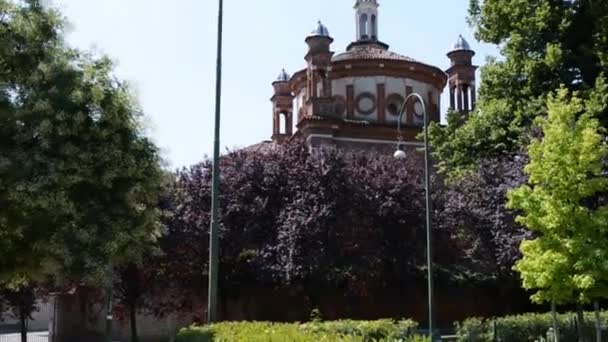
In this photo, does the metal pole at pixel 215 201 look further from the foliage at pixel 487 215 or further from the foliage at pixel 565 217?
the foliage at pixel 487 215

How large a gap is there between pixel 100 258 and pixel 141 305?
15266 millimetres

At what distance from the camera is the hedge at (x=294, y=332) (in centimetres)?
951

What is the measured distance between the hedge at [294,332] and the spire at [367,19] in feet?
102

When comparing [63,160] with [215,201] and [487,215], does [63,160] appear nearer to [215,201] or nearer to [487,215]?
[215,201]

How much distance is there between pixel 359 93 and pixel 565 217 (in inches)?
933

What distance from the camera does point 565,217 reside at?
63.2 ft

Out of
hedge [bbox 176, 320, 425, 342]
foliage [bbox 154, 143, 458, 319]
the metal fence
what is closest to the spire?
foliage [bbox 154, 143, 458, 319]

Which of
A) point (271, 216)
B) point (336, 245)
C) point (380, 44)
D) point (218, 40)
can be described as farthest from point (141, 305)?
point (380, 44)

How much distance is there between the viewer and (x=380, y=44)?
4778cm

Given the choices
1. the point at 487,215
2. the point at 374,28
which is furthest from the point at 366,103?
the point at 487,215

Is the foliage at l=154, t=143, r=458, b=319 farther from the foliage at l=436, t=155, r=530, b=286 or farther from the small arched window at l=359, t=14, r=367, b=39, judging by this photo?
the small arched window at l=359, t=14, r=367, b=39

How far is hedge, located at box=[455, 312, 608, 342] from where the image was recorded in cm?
2238

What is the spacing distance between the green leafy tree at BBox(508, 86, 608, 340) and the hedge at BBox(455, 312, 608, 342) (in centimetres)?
269

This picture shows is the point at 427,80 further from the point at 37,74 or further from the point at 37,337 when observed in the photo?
the point at 37,74
